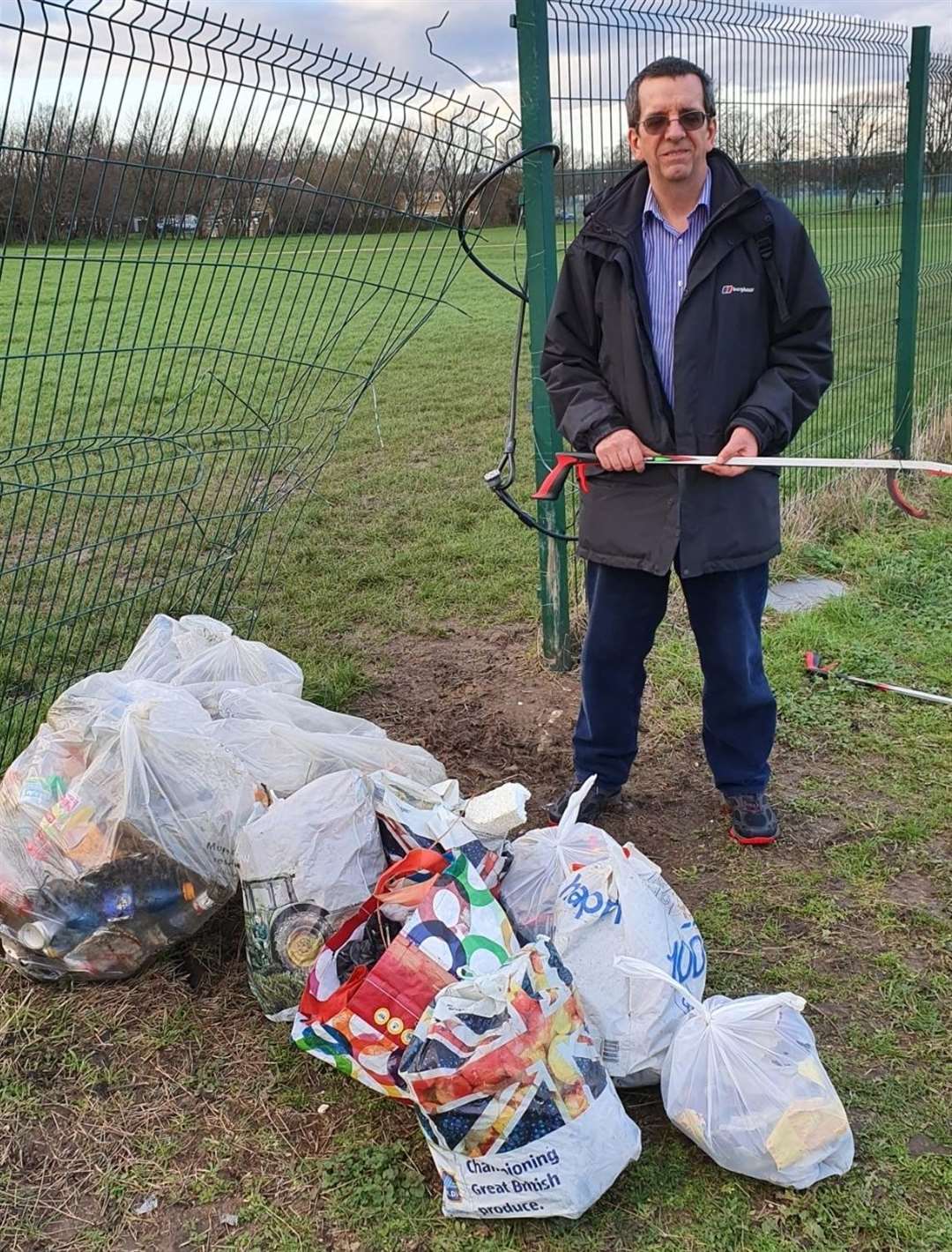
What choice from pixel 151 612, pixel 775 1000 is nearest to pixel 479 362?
pixel 151 612

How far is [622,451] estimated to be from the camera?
2.68 meters

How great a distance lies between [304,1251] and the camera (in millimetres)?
1948

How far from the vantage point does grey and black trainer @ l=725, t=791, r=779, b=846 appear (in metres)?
3.05

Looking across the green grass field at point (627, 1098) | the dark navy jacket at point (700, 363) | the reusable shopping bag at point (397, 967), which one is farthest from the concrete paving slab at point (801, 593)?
the reusable shopping bag at point (397, 967)

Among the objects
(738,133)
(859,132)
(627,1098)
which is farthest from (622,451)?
(859,132)

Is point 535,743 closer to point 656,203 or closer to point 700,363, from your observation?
point 700,363

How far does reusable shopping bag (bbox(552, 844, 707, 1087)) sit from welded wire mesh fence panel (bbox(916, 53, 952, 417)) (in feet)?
17.4

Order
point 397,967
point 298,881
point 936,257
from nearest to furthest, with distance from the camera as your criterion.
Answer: point 397,967 → point 298,881 → point 936,257

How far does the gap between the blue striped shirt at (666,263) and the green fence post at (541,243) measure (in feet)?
3.23

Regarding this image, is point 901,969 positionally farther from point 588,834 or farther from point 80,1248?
point 80,1248

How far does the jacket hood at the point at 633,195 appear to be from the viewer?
8.62 ft

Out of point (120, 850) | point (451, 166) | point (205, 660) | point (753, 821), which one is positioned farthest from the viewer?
point (451, 166)

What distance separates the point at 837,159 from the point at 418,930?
5.07 meters

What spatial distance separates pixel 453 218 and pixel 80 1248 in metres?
3.09
